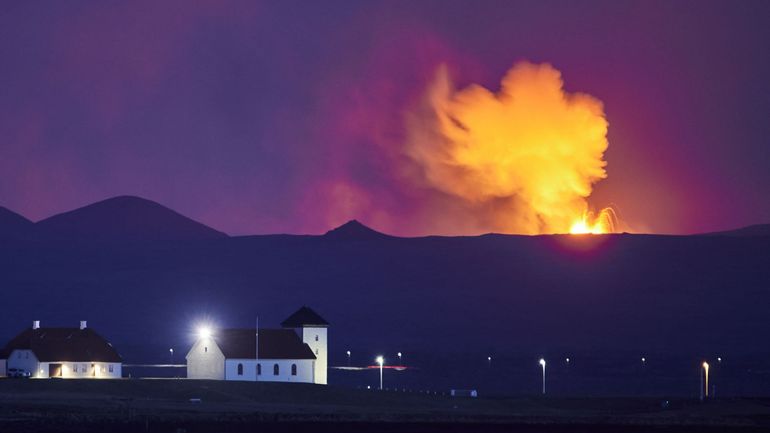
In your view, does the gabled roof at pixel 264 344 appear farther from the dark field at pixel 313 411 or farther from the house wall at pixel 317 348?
the dark field at pixel 313 411

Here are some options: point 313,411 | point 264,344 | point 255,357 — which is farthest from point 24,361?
point 313,411

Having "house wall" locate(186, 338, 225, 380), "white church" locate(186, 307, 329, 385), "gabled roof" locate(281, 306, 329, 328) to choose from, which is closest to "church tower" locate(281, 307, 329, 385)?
"gabled roof" locate(281, 306, 329, 328)

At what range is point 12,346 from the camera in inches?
5162

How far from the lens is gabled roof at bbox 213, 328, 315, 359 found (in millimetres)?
132625

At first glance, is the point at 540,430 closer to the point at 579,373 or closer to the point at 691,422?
the point at 691,422

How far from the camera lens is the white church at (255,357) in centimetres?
13212

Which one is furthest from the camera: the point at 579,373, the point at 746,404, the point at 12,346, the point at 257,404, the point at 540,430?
the point at 579,373

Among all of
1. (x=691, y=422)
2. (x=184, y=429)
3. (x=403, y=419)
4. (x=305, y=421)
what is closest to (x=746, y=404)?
(x=691, y=422)

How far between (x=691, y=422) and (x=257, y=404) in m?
29.9

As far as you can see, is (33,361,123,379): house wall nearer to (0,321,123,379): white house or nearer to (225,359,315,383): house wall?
(0,321,123,379): white house

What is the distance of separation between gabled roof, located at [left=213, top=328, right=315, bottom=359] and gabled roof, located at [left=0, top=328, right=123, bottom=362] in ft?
29.6

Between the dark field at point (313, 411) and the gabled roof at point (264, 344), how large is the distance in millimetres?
8926

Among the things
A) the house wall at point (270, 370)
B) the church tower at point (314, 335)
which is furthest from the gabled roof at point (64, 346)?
the church tower at point (314, 335)

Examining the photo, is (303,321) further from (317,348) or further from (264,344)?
(264,344)
